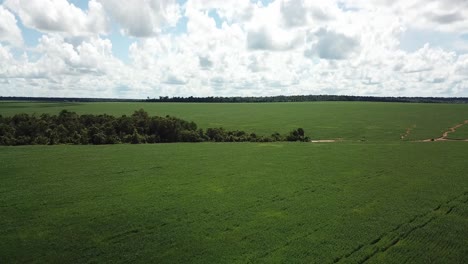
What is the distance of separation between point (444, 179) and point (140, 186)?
36.6m

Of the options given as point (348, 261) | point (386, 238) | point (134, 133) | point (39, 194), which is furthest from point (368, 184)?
point (134, 133)

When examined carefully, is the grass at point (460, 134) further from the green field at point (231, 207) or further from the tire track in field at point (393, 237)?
the tire track in field at point (393, 237)

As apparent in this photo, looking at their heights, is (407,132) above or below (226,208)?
below

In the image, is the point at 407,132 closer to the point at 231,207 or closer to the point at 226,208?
the point at 231,207

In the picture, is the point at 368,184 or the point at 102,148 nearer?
the point at 368,184

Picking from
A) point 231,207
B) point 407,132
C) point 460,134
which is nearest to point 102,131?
point 231,207

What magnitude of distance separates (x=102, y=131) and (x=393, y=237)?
66752mm

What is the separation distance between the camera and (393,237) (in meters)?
25.5

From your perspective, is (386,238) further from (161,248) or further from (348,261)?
(161,248)

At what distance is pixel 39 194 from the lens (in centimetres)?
3491

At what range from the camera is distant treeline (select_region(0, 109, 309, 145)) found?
72.4m

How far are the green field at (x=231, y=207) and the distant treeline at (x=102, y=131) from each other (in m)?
14.7

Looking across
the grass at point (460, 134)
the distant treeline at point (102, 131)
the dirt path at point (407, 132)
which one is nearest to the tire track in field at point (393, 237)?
the distant treeline at point (102, 131)

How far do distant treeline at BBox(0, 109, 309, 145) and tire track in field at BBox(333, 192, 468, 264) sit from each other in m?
54.6
